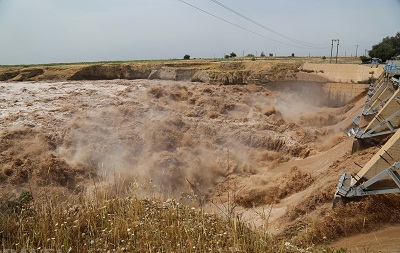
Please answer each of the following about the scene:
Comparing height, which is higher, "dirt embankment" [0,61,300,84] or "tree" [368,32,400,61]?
"tree" [368,32,400,61]

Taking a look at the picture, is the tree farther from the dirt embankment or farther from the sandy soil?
the sandy soil

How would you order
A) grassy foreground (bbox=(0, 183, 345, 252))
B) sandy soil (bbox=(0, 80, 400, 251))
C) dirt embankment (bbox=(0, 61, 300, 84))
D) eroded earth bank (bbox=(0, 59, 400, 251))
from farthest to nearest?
1. dirt embankment (bbox=(0, 61, 300, 84))
2. sandy soil (bbox=(0, 80, 400, 251))
3. eroded earth bank (bbox=(0, 59, 400, 251))
4. grassy foreground (bbox=(0, 183, 345, 252))

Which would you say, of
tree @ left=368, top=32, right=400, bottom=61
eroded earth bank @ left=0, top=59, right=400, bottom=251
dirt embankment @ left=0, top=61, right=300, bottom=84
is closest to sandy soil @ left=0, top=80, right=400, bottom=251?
eroded earth bank @ left=0, top=59, right=400, bottom=251

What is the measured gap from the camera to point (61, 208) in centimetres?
588

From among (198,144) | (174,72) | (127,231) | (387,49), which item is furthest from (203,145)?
(387,49)

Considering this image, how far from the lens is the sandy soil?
10992mm

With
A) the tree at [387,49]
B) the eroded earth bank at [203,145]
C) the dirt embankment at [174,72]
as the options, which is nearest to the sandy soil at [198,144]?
the eroded earth bank at [203,145]

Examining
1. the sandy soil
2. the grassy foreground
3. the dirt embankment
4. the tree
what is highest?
the tree

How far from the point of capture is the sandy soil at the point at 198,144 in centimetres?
1099

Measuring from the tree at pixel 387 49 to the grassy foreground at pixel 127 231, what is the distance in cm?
5113

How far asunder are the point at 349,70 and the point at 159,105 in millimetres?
14388

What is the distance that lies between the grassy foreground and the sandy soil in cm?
296

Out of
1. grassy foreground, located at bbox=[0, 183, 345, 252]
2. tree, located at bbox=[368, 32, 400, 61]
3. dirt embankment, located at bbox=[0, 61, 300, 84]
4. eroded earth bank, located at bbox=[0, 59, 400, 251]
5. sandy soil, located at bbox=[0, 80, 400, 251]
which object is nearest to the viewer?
grassy foreground, located at bbox=[0, 183, 345, 252]

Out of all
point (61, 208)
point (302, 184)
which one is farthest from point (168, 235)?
point (302, 184)
